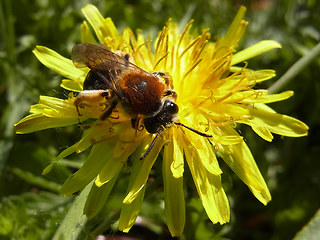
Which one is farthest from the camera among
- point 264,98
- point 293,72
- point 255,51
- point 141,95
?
point 293,72

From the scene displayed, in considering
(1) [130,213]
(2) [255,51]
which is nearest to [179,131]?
(1) [130,213]

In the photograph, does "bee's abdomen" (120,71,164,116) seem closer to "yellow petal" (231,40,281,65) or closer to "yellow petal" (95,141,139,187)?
"yellow petal" (95,141,139,187)

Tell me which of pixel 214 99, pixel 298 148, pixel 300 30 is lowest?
pixel 298 148

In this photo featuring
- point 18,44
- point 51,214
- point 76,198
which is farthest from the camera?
point 18,44

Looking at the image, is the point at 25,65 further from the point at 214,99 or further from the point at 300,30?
the point at 300,30

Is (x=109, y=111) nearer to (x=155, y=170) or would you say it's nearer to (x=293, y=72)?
(x=155, y=170)

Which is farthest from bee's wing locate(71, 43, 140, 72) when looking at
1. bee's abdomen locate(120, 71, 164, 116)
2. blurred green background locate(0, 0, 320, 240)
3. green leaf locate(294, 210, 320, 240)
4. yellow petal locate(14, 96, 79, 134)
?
green leaf locate(294, 210, 320, 240)

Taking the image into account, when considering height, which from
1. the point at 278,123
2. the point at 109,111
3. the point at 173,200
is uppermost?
the point at 278,123

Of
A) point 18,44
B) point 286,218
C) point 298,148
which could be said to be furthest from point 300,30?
point 18,44
